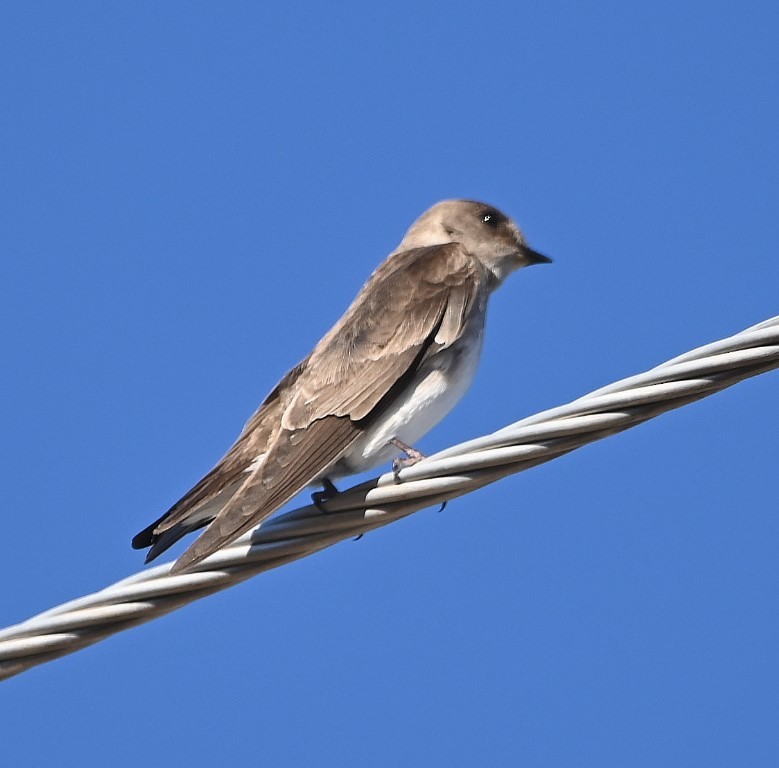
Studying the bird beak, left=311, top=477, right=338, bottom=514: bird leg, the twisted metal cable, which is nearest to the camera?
the twisted metal cable

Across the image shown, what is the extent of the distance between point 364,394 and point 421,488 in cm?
168

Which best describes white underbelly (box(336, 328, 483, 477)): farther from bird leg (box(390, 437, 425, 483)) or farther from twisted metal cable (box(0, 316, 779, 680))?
twisted metal cable (box(0, 316, 779, 680))

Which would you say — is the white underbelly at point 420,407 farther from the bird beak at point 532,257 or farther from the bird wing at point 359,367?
the bird beak at point 532,257

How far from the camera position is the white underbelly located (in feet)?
19.0

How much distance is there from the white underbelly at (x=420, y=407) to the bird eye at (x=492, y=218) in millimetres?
1411

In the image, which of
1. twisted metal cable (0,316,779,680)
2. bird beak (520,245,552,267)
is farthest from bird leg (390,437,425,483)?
bird beak (520,245,552,267)

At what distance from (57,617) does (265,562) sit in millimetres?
620

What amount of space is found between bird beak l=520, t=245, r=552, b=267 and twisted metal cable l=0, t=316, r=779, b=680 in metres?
3.27

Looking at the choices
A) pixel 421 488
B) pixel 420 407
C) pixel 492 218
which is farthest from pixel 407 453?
pixel 492 218

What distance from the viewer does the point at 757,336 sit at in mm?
3734

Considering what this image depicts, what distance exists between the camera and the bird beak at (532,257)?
7397 millimetres

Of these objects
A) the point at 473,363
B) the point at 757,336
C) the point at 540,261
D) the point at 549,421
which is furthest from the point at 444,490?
the point at 540,261

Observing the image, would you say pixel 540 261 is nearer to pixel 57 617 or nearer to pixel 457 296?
pixel 457 296

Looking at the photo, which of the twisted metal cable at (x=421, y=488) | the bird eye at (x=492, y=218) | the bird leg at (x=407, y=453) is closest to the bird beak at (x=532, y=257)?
the bird eye at (x=492, y=218)
